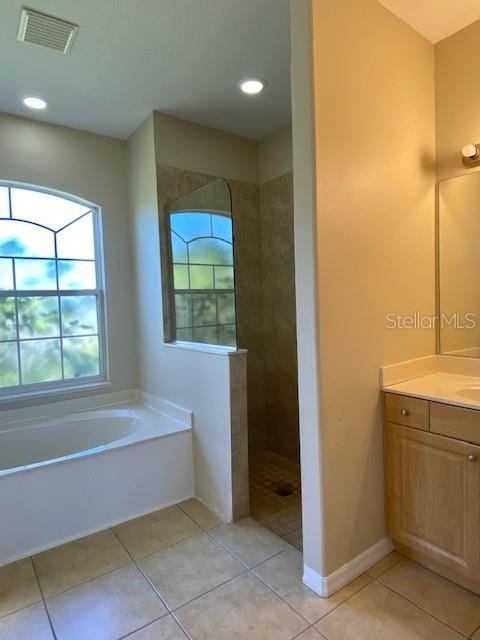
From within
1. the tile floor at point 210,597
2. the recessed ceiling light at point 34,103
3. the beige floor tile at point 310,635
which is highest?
the recessed ceiling light at point 34,103

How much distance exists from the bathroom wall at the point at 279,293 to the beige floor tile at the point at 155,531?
1.13m

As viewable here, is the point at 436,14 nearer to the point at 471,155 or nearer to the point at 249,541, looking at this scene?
the point at 471,155

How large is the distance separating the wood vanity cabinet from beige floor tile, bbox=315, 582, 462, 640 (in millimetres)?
256

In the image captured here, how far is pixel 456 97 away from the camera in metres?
2.02

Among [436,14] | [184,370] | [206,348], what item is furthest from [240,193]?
[436,14]

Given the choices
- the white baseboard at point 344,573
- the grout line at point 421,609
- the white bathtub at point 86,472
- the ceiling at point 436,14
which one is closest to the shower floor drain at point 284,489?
the white bathtub at point 86,472

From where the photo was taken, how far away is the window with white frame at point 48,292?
9.21 ft

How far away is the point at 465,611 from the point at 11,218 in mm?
3550

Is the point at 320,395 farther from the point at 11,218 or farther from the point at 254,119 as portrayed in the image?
the point at 11,218

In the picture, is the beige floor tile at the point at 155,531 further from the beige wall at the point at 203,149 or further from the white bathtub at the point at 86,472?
the beige wall at the point at 203,149

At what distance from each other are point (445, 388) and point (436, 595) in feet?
2.97

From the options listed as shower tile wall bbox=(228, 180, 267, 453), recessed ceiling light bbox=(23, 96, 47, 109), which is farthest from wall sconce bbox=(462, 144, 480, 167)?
recessed ceiling light bbox=(23, 96, 47, 109)

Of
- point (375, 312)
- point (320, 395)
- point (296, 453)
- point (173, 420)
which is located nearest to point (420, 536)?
point (320, 395)

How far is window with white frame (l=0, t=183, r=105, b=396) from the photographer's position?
2809mm
